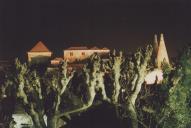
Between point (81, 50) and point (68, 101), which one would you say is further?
point (81, 50)

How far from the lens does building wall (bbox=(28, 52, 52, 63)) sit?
114 meters

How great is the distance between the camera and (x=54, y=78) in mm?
31891

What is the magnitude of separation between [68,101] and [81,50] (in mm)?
81442

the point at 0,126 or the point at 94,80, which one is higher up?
the point at 94,80

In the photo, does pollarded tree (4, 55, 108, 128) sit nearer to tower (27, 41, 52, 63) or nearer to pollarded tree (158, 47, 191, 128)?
pollarded tree (158, 47, 191, 128)

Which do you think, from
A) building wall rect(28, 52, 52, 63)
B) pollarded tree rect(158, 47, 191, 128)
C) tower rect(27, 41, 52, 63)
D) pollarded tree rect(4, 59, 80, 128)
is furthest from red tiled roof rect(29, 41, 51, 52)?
pollarded tree rect(158, 47, 191, 128)

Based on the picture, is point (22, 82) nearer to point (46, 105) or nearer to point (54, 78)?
point (54, 78)

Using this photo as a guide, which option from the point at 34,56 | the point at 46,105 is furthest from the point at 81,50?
the point at 46,105

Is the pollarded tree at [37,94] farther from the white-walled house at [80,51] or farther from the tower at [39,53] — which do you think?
the white-walled house at [80,51]

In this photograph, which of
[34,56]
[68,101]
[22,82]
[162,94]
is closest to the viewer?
[22,82]

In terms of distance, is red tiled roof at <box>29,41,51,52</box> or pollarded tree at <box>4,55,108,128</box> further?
red tiled roof at <box>29,41,51,52</box>

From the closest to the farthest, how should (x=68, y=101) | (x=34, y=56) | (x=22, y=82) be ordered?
(x=22, y=82)
(x=68, y=101)
(x=34, y=56)

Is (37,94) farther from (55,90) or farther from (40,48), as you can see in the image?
(40,48)

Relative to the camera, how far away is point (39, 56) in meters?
115
